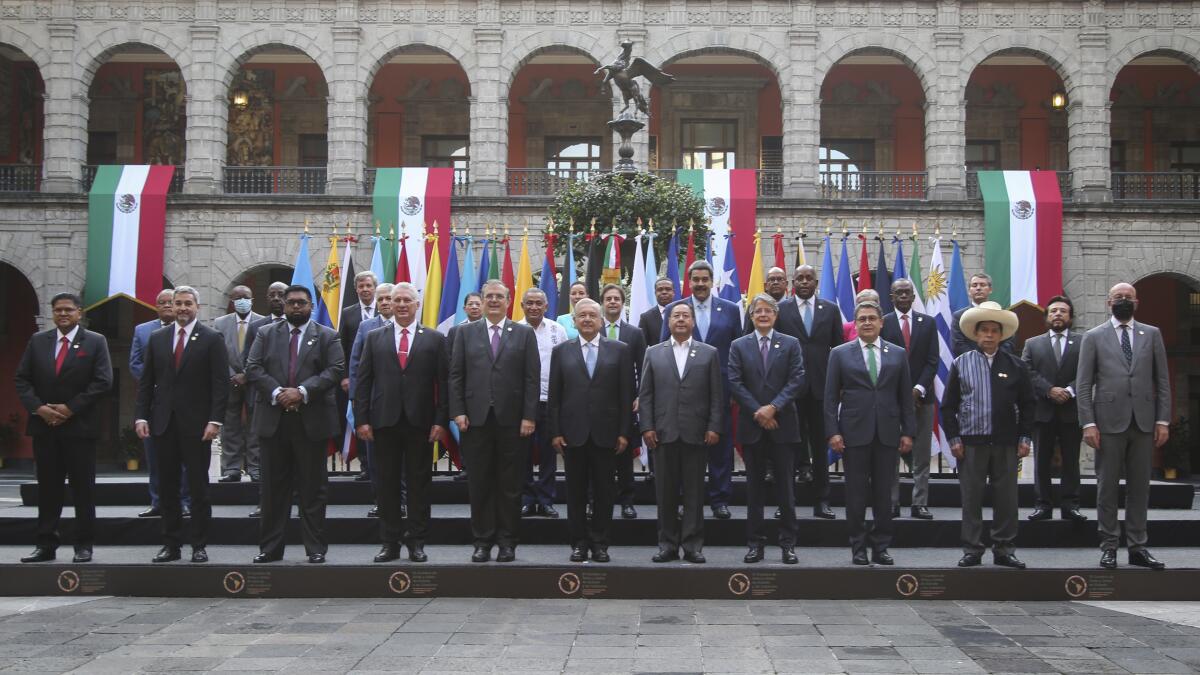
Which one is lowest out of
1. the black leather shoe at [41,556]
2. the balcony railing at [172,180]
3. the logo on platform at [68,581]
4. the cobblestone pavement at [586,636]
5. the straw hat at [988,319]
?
the cobblestone pavement at [586,636]

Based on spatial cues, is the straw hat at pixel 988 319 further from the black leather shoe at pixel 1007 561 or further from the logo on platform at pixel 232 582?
the logo on platform at pixel 232 582

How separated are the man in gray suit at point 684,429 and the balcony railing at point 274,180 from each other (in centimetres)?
1935

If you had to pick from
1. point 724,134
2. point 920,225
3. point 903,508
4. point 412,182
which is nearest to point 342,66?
point 412,182

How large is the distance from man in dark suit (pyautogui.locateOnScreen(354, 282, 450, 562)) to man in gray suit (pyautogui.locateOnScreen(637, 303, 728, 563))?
1.69 metres

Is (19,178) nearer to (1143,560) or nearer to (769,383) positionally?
(769,383)

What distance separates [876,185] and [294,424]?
20.9 m

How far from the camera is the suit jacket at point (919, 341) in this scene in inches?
392

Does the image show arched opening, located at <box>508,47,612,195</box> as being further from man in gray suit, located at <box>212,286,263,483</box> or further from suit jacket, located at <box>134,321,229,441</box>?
suit jacket, located at <box>134,321,229,441</box>

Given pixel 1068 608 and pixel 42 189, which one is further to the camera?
pixel 42 189

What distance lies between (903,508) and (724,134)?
1903cm

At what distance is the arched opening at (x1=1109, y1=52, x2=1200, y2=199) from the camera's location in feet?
92.8

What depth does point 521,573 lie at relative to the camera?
26.8 ft

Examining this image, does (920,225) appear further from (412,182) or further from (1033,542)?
(1033,542)

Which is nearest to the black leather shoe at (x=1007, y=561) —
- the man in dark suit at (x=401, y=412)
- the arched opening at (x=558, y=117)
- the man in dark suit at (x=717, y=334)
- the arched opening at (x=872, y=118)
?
the man in dark suit at (x=717, y=334)
